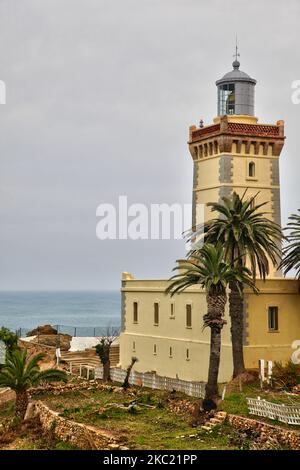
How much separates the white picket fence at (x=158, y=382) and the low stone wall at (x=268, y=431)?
6328 mm

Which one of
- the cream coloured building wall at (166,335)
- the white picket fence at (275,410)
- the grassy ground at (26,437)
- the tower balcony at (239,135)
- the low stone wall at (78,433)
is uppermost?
the tower balcony at (239,135)

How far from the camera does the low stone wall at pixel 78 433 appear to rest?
33.6 m

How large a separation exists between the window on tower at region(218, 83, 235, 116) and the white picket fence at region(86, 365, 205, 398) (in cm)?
1466

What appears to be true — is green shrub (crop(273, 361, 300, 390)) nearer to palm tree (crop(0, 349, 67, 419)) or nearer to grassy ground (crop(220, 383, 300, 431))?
grassy ground (crop(220, 383, 300, 431))

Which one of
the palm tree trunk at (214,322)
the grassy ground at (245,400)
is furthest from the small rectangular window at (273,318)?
the palm tree trunk at (214,322)

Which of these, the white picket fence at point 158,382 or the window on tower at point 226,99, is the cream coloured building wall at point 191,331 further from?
the window on tower at point 226,99

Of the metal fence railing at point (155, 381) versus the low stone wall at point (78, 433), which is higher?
the metal fence railing at point (155, 381)

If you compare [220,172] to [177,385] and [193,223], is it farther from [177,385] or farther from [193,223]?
[177,385]

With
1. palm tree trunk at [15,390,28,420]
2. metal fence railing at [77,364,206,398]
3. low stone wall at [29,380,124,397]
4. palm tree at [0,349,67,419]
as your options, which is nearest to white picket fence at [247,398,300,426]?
metal fence railing at [77,364,206,398]

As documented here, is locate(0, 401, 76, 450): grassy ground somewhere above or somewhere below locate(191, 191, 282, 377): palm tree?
below

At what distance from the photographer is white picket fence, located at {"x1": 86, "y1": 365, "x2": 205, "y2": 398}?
42.7m

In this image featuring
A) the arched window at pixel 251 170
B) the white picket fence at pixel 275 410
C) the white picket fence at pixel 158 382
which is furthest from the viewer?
the arched window at pixel 251 170

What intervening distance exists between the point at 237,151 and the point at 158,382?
41.2ft

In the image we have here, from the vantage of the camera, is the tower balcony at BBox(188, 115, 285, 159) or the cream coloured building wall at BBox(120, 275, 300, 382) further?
the tower balcony at BBox(188, 115, 285, 159)
